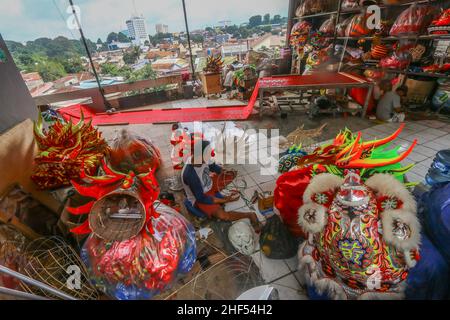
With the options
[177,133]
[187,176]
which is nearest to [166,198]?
[187,176]

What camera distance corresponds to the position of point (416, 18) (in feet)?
11.3

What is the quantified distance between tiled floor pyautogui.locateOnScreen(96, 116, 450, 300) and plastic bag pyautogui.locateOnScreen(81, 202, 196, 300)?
761 mm

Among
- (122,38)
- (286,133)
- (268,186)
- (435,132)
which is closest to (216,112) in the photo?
(286,133)

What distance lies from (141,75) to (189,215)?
5384 millimetres

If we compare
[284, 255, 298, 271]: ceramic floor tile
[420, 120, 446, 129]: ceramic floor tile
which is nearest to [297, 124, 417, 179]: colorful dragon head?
[284, 255, 298, 271]: ceramic floor tile

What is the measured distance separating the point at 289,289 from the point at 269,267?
202 mm

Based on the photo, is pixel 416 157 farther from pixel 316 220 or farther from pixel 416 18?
pixel 316 220

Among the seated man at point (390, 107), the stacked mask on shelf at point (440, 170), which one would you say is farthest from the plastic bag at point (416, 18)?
the stacked mask on shelf at point (440, 170)

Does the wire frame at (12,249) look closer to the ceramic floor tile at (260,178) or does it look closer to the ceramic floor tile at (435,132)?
the ceramic floor tile at (260,178)

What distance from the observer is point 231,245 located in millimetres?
1782

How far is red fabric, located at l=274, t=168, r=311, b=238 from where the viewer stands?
1581 mm

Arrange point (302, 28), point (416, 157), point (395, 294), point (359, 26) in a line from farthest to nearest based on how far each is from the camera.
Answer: point (302, 28) < point (359, 26) < point (416, 157) < point (395, 294)

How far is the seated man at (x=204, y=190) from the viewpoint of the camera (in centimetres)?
186

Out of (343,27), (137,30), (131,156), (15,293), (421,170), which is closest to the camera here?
(15,293)
